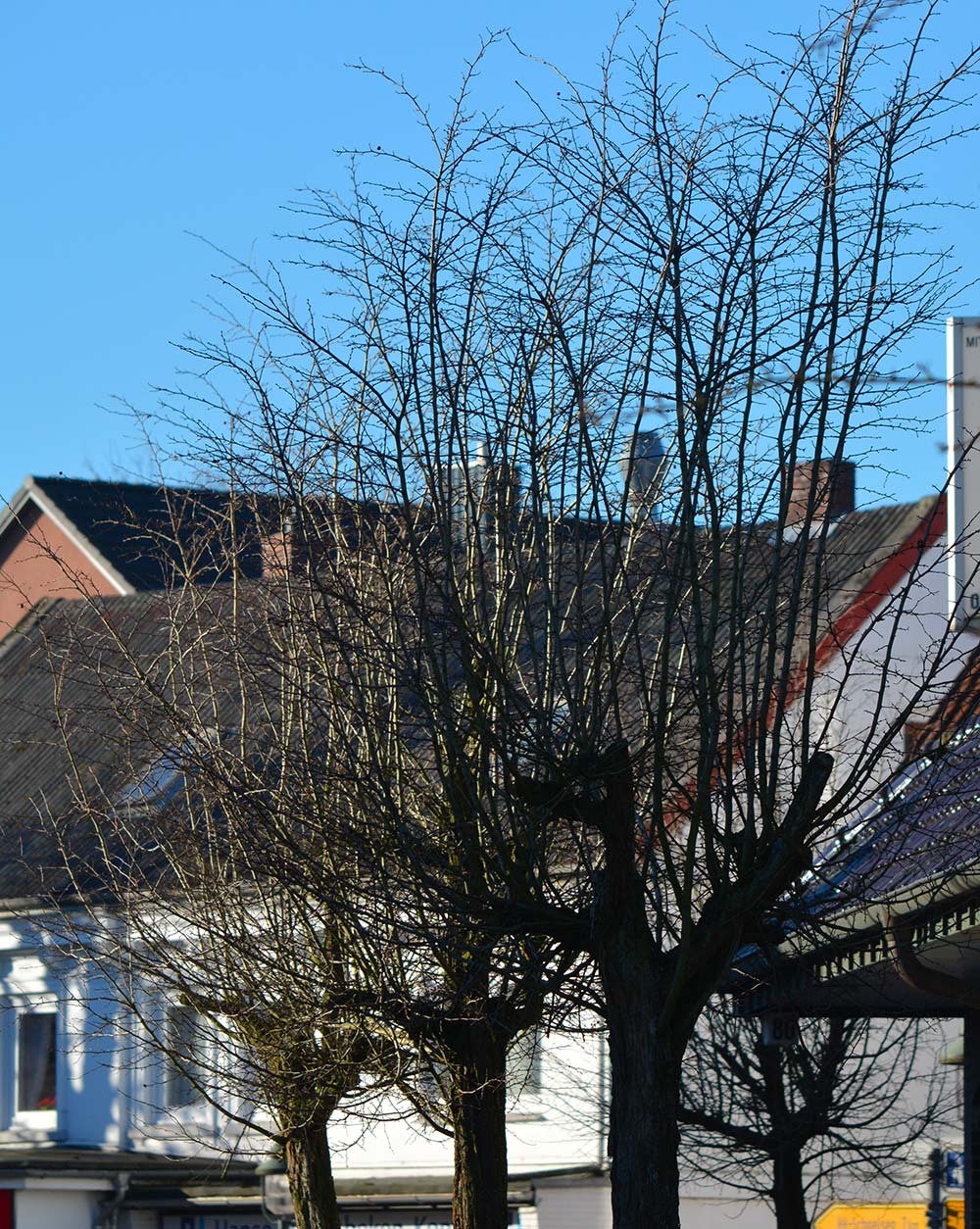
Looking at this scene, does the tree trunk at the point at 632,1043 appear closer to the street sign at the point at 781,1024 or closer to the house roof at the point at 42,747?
the street sign at the point at 781,1024

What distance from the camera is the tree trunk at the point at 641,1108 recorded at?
8078mm

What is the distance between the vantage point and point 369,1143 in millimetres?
23703

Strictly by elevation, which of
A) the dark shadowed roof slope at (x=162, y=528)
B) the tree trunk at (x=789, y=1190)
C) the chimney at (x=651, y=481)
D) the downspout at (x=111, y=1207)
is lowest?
the downspout at (x=111, y=1207)

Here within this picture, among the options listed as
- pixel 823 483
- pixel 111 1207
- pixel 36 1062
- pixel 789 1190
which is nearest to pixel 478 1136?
pixel 823 483

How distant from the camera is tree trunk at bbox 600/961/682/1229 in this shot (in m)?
8.08

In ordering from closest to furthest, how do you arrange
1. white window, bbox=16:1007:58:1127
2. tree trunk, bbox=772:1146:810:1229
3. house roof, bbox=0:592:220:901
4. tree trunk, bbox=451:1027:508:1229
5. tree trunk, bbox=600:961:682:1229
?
tree trunk, bbox=600:961:682:1229, tree trunk, bbox=451:1027:508:1229, tree trunk, bbox=772:1146:810:1229, house roof, bbox=0:592:220:901, white window, bbox=16:1007:58:1127

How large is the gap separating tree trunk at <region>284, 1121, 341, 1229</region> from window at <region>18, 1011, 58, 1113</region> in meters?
13.7

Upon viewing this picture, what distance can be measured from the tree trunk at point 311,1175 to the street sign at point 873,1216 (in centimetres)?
987

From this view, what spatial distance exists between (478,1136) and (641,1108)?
9.87 feet

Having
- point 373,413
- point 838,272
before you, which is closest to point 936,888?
point 838,272

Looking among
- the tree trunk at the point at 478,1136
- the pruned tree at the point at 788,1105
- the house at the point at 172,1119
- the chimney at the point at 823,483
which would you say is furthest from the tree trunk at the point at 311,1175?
the house at the point at 172,1119

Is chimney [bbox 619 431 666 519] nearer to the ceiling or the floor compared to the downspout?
nearer to the ceiling

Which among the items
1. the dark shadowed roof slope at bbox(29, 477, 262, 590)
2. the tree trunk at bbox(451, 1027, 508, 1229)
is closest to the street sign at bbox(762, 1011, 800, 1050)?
the tree trunk at bbox(451, 1027, 508, 1229)

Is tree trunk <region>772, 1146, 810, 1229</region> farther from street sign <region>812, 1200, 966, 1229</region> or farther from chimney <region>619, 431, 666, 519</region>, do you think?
chimney <region>619, 431, 666, 519</region>
